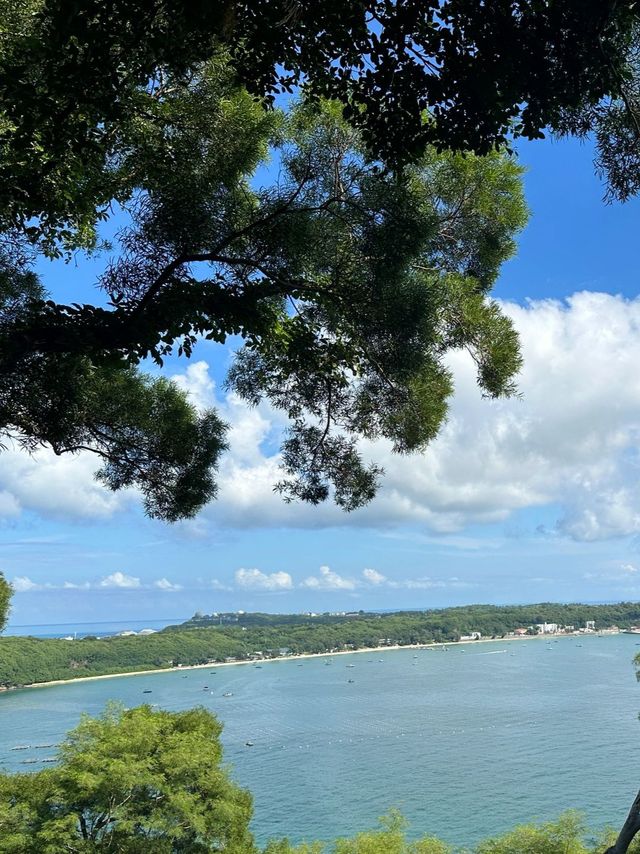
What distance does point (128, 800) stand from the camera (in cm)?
1116

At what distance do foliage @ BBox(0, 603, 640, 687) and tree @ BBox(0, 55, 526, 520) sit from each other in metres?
62.7

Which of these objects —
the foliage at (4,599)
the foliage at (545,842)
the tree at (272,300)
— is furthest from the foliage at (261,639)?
the tree at (272,300)

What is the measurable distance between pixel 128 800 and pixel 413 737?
23272 millimetres

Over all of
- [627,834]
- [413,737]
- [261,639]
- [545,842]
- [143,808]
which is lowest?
[413,737]

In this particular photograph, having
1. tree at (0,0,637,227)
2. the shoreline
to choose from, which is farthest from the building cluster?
tree at (0,0,637,227)

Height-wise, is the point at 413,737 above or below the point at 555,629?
above

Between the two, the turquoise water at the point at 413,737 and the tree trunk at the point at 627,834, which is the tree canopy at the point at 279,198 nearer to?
the tree trunk at the point at 627,834

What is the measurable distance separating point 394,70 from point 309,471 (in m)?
2.33

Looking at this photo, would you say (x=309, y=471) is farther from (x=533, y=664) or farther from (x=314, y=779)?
(x=533, y=664)

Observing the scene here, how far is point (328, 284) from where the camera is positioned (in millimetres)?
3771

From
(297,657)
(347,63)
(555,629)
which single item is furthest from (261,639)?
(347,63)

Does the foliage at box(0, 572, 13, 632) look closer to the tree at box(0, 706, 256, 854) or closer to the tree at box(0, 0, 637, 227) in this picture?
the tree at box(0, 706, 256, 854)

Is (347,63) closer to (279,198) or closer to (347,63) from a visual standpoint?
(347,63)

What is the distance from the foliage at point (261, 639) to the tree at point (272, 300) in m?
62.7
